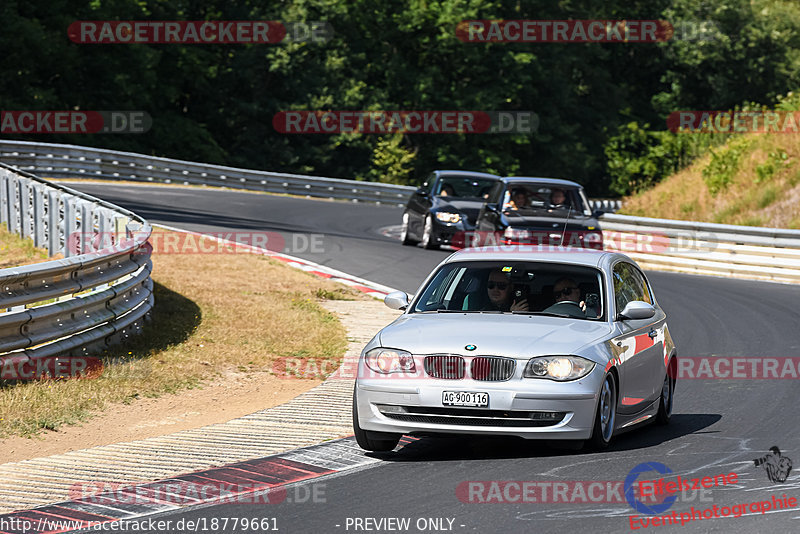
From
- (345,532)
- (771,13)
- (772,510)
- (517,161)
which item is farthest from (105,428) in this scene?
(771,13)

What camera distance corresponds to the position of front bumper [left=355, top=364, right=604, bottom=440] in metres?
8.25

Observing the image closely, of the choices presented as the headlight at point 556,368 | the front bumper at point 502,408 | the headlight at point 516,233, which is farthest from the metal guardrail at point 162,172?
the headlight at point 556,368

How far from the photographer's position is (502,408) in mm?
8242

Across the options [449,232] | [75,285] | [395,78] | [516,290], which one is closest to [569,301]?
[516,290]

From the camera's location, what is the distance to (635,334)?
9.48 m

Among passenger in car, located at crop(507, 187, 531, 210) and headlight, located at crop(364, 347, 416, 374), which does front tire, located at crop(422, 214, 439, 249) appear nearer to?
passenger in car, located at crop(507, 187, 531, 210)

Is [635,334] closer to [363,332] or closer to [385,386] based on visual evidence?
[385,386]

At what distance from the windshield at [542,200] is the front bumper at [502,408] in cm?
1356

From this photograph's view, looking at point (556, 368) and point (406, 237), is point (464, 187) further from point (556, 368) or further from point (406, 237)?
point (556, 368)

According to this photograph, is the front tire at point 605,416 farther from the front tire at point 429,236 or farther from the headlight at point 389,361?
the front tire at point 429,236

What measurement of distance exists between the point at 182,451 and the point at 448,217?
1707cm

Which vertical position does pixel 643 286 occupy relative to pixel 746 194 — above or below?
above

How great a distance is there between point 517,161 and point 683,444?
56919 mm

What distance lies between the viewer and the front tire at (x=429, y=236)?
25.7 meters
